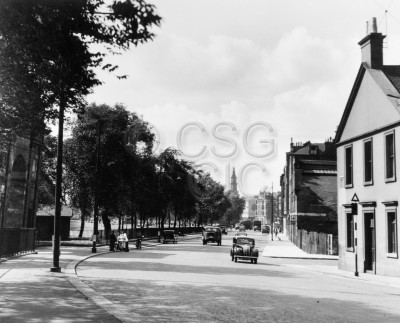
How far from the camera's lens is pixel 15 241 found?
89.6 feet

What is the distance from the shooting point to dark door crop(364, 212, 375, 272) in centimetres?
2459

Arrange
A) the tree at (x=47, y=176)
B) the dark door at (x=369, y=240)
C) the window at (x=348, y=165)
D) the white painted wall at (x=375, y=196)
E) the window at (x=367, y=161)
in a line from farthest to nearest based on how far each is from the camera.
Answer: the tree at (x=47, y=176) → the window at (x=348, y=165) → the window at (x=367, y=161) → the dark door at (x=369, y=240) → the white painted wall at (x=375, y=196)

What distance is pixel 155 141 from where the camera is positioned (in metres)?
59.3

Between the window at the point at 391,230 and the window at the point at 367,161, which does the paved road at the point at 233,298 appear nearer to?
the window at the point at 391,230

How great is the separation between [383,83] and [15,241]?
21283 mm

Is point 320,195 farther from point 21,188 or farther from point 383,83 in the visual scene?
point 21,188

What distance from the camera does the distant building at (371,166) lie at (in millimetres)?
22906

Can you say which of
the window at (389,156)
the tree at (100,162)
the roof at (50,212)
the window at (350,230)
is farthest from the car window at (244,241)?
the roof at (50,212)

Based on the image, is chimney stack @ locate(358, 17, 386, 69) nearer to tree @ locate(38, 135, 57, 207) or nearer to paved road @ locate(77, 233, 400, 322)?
paved road @ locate(77, 233, 400, 322)

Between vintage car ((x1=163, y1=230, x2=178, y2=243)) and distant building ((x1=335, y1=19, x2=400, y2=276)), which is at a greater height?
distant building ((x1=335, y1=19, x2=400, y2=276))

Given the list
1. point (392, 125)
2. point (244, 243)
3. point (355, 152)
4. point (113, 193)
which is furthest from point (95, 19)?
point (113, 193)

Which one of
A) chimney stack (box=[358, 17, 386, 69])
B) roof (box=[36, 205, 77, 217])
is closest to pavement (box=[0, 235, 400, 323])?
chimney stack (box=[358, 17, 386, 69])

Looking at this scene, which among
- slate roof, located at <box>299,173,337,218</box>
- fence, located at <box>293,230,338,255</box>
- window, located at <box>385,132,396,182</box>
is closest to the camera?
window, located at <box>385,132,396,182</box>

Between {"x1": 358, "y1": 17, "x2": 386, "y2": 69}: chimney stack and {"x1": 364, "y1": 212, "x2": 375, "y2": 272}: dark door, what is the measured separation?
7919mm
